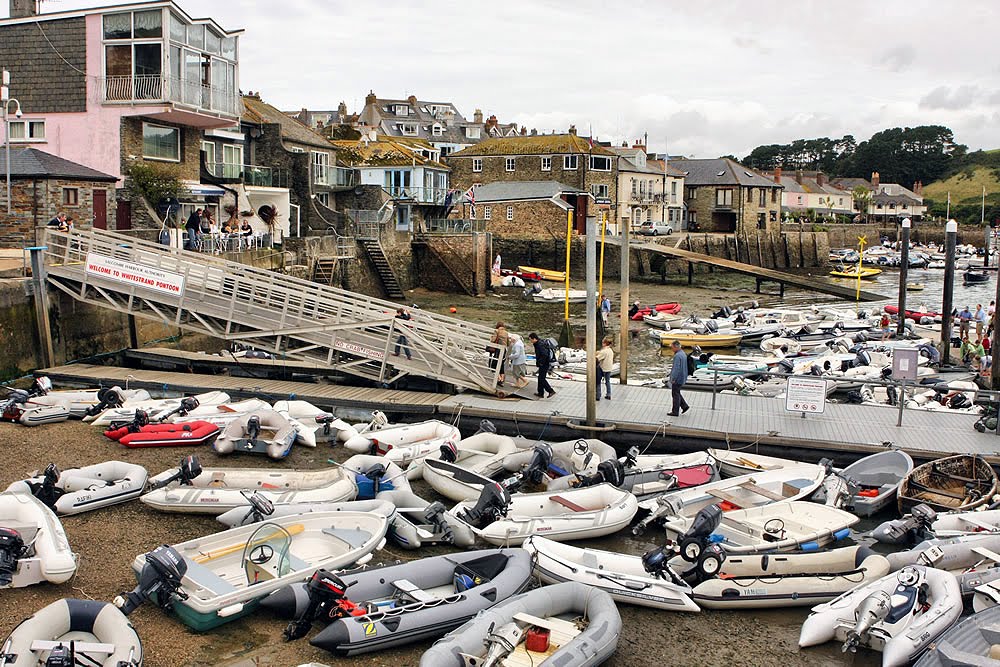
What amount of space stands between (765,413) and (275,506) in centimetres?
926

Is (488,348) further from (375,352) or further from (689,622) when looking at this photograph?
(689,622)

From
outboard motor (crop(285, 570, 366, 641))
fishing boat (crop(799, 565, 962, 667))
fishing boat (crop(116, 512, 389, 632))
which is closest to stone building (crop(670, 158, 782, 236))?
fishing boat (crop(799, 565, 962, 667))

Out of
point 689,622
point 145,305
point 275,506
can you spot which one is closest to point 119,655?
point 275,506

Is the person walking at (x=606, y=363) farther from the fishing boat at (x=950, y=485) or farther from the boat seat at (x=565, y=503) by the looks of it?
the fishing boat at (x=950, y=485)

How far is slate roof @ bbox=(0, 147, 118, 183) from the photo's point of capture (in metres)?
24.1

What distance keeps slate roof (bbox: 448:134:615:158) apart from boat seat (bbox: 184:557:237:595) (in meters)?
54.3

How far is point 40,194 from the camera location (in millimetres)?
24250

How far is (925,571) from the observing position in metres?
10.3

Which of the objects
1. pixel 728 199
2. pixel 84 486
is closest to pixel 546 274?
pixel 728 199

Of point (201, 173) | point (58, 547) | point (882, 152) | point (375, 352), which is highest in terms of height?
point (882, 152)

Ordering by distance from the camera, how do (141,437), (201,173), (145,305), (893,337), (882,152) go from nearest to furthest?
1. (141,437)
2. (145,305)
3. (893,337)
4. (201,173)
5. (882,152)

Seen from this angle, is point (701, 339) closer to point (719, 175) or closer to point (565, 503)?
point (565, 503)

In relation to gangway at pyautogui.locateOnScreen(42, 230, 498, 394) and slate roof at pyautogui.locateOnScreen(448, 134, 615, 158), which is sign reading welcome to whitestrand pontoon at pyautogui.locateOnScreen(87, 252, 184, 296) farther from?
slate roof at pyautogui.locateOnScreen(448, 134, 615, 158)

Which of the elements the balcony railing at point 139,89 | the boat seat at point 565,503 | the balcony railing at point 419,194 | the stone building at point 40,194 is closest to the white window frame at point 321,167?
the balcony railing at point 419,194
